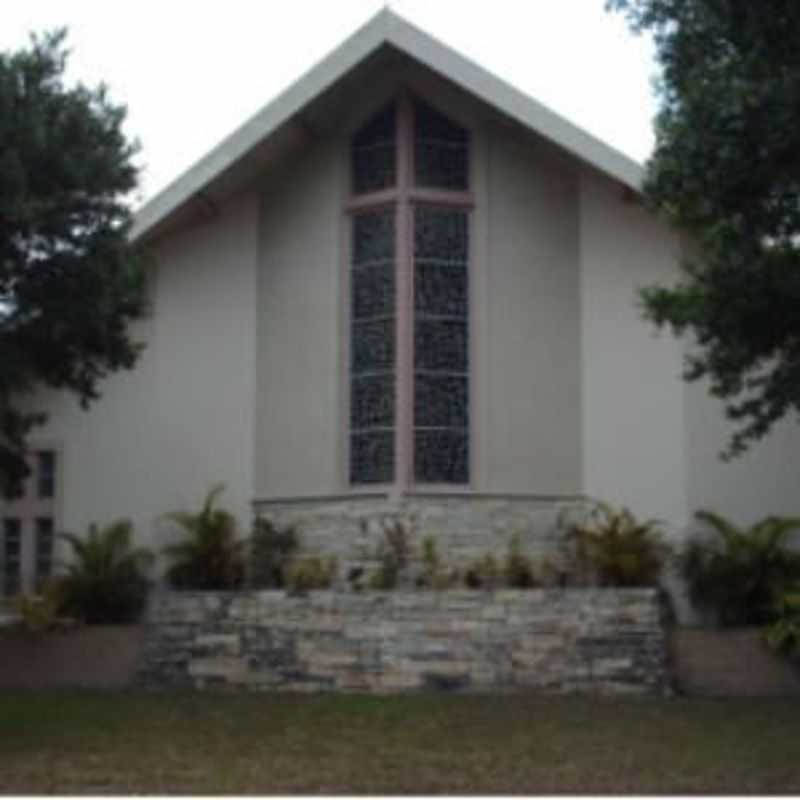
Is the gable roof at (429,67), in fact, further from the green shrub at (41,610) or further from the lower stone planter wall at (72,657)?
the lower stone planter wall at (72,657)

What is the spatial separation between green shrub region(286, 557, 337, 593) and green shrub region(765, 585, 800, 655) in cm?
475

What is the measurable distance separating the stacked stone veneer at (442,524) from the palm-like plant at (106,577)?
2144 millimetres

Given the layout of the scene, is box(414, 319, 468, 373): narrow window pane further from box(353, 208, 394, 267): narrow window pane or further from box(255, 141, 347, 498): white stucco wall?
box(255, 141, 347, 498): white stucco wall

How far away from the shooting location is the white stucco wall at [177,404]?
17750 mm

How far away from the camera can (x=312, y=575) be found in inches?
629

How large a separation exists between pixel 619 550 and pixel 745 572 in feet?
4.42

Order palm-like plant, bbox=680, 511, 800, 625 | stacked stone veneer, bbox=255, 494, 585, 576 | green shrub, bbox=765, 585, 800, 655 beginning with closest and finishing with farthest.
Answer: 1. green shrub, bbox=765, 585, 800, 655
2. palm-like plant, bbox=680, 511, 800, 625
3. stacked stone veneer, bbox=255, 494, 585, 576

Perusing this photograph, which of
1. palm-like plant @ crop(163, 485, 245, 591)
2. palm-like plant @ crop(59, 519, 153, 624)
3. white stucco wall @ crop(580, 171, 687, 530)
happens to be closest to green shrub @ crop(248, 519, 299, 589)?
palm-like plant @ crop(163, 485, 245, 591)

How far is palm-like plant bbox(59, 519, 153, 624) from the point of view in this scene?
55.3ft

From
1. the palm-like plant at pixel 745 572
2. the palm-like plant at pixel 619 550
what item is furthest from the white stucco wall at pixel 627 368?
the palm-like plant at pixel 745 572

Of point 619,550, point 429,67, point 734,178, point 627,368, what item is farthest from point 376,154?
point 734,178

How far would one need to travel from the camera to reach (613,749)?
439 inches

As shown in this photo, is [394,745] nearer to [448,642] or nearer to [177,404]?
[448,642]

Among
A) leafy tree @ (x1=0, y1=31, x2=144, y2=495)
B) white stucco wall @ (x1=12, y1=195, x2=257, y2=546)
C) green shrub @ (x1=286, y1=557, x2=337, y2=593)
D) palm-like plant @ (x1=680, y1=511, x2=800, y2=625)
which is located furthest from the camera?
white stucco wall @ (x1=12, y1=195, x2=257, y2=546)
